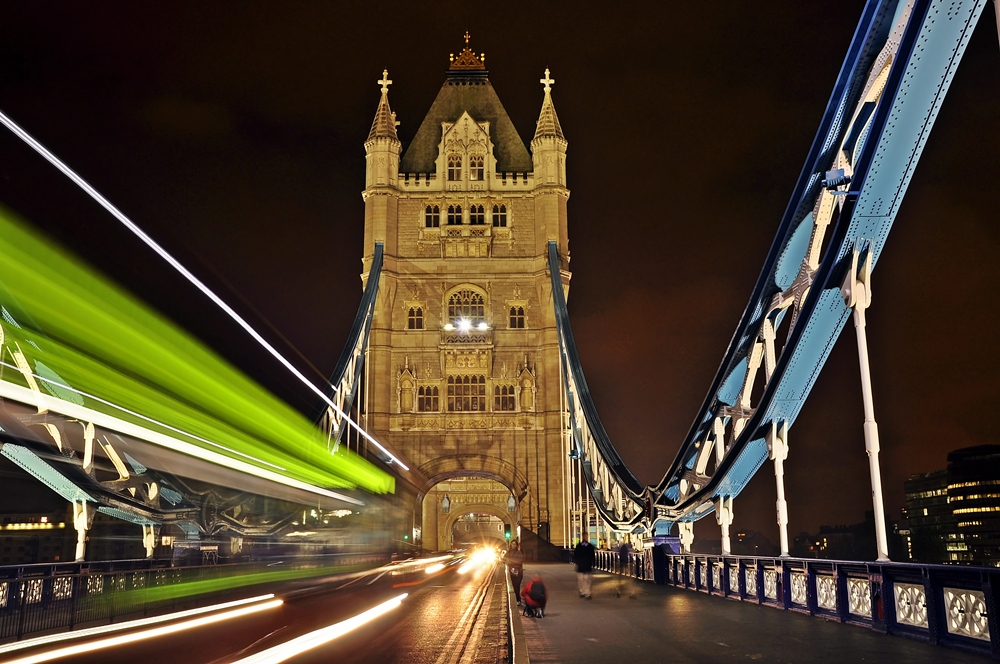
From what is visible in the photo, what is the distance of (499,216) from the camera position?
5750 cm

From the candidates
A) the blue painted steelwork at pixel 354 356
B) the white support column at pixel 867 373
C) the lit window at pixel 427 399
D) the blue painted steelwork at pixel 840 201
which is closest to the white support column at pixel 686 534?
the blue painted steelwork at pixel 840 201

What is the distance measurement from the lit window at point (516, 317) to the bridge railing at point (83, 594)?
37.2 m

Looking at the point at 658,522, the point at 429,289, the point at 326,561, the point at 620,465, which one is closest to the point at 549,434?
the point at 429,289

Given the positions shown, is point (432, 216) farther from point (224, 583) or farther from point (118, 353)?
point (118, 353)

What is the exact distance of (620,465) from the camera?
3556 centimetres

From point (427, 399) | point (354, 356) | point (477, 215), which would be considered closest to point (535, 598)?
point (354, 356)

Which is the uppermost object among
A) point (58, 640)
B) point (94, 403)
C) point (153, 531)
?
point (94, 403)

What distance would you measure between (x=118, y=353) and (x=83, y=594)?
437 centimetres

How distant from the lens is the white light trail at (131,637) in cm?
942

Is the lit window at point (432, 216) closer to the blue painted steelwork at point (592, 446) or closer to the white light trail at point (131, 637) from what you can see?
the blue painted steelwork at point (592, 446)

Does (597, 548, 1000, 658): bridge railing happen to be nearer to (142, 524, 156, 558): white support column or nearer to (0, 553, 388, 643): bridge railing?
(0, 553, 388, 643): bridge railing

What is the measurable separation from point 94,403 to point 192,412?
2.12 meters

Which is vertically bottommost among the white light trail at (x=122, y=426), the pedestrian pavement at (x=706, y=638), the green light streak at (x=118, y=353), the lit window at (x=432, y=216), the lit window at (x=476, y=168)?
the pedestrian pavement at (x=706, y=638)

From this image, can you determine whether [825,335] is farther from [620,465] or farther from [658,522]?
[620,465]
